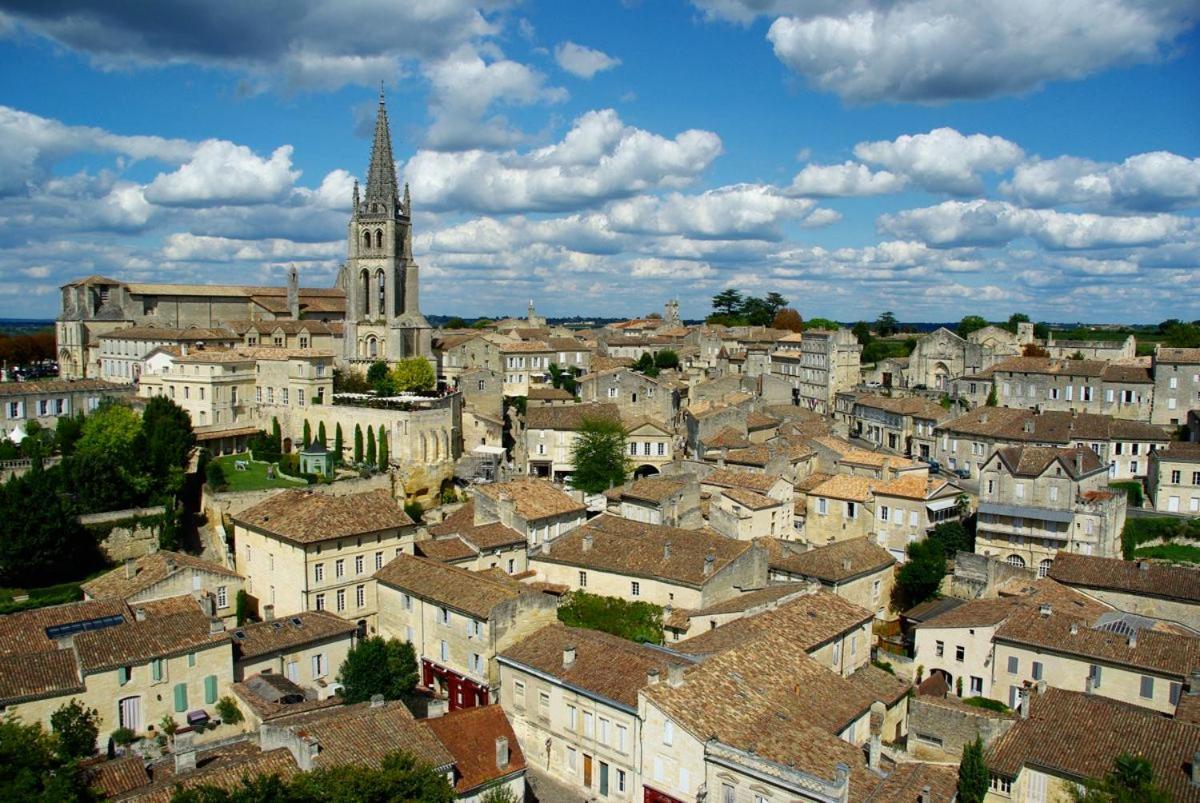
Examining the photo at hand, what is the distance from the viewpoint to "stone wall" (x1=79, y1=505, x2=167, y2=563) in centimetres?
4291

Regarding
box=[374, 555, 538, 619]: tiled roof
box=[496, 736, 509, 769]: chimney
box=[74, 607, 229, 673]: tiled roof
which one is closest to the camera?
box=[496, 736, 509, 769]: chimney

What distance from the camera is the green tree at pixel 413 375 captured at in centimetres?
6719

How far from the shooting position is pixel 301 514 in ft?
135

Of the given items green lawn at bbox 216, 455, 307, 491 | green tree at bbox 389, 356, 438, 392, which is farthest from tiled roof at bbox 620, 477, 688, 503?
green tree at bbox 389, 356, 438, 392

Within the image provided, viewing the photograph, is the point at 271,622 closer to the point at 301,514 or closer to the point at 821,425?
the point at 301,514

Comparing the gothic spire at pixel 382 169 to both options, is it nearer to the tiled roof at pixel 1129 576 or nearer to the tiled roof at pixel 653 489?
the tiled roof at pixel 653 489

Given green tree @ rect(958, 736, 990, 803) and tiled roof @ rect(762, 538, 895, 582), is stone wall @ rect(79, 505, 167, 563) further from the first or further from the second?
green tree @ rect(958, 736, 990, 803)

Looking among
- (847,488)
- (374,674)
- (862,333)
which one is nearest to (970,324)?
(862,333)

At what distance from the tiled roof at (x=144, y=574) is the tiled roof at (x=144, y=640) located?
4.21 metres

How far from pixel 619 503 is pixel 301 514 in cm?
1691

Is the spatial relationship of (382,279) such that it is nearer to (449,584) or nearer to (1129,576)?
(449,584)

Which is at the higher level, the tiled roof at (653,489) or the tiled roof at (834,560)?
the tiled roof at (653,489)

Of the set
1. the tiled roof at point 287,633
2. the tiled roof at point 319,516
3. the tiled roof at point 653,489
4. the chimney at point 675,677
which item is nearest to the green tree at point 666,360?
the tiled roof at point 653,489

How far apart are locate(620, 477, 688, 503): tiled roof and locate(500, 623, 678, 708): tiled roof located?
14.2m
